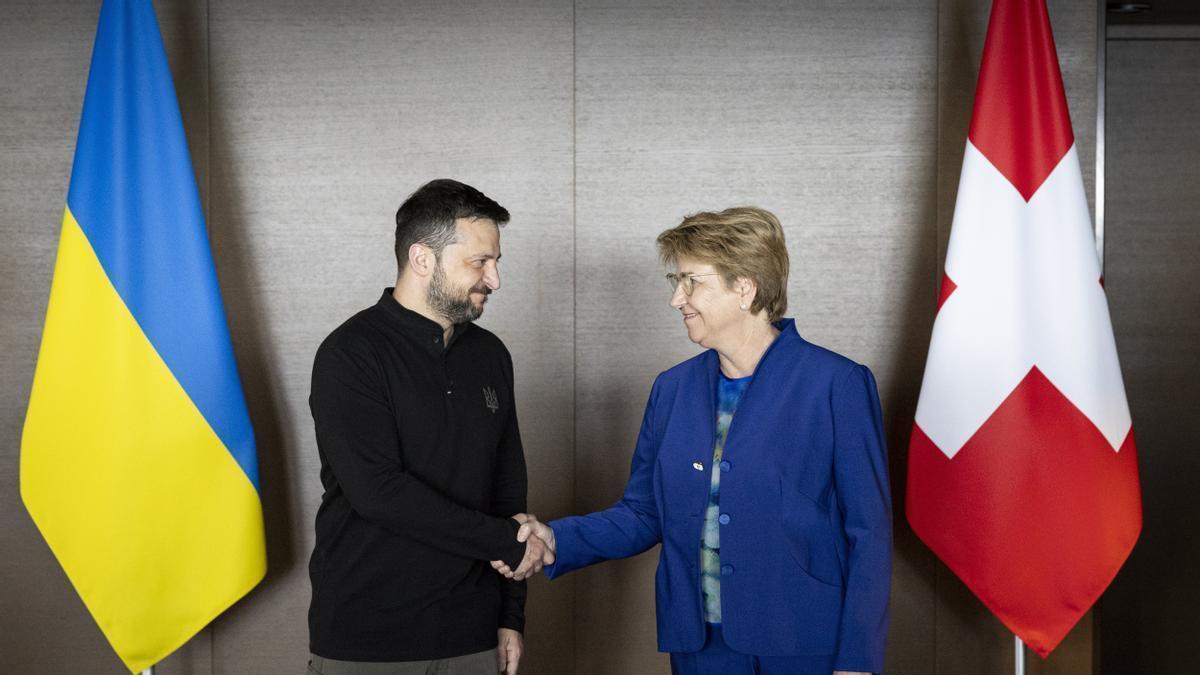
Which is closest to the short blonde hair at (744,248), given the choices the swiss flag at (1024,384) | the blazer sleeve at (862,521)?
the blazer sleeve at (862,521)

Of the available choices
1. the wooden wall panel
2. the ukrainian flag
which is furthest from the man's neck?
the wooden wall panel

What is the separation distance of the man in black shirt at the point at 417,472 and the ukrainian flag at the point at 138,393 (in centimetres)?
65

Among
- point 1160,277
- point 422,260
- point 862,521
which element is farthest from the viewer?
point 1160,277

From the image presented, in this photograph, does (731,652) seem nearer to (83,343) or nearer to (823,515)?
(823,515)

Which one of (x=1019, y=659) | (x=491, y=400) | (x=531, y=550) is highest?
(x=491, y=400)

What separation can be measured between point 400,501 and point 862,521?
0.92 metres

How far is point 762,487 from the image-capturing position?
2.07 metres

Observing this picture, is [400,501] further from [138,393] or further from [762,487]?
[138,393]

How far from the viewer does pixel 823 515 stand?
2080 millimetres

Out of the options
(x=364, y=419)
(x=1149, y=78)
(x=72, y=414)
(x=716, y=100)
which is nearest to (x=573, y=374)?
(x=716, y=100)

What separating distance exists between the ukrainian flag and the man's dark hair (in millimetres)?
757

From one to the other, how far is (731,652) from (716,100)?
1752 mm

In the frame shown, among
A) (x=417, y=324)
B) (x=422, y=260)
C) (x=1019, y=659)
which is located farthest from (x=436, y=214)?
(x=1019, y=659)

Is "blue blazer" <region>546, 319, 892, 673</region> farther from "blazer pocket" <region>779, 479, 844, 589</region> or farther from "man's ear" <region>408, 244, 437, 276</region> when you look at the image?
"man's ear" <region>408, 244, 437, 276</region>
